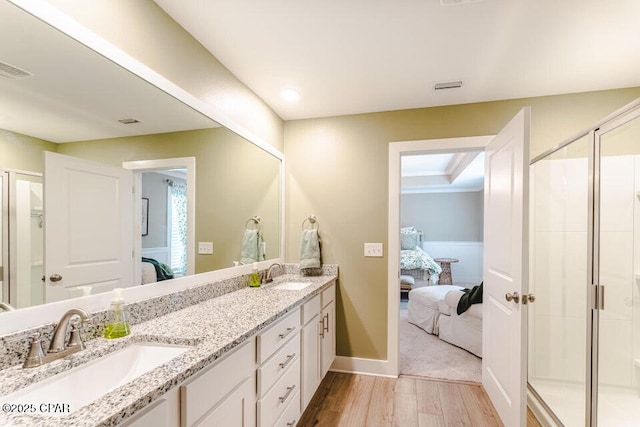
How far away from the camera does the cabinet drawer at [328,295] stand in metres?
2.48

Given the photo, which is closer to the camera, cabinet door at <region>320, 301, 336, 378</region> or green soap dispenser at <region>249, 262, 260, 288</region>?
green soap dispenser at <region>249, 262, 260, 288</region>

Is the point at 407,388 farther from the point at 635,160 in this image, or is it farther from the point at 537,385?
the point at 635,160

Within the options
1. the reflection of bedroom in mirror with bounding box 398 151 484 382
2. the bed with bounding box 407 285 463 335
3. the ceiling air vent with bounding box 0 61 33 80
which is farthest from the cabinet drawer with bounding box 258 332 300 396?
the bed with bounding box 407 285 463 335

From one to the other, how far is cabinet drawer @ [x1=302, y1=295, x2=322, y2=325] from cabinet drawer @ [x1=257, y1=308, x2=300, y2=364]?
10 cm

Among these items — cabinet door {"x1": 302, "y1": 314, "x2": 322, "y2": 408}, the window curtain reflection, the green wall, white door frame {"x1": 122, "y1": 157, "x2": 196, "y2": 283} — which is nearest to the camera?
white door frame {"x1": 122, "y1": 157, "x2": 196, "y2": 283}

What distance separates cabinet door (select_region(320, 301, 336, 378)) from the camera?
→ 2422 mm

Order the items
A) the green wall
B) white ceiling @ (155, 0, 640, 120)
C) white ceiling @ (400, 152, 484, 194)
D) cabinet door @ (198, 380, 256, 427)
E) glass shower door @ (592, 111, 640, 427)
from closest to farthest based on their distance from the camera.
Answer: cabinet door @ (198, 380, 256, 427) → white ceiling @ (155, 0, 640, 120) → glass shower door @ (592, 111, 640, 427) → the green wall → white ceiling @ (400, 152, 484, 194)

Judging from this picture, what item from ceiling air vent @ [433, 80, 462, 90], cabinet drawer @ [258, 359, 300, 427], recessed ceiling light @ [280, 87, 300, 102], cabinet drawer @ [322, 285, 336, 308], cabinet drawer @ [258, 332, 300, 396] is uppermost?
ceiling air vent @ [433, 80, 462, 90]

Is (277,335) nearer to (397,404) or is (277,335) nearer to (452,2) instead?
(397,404)

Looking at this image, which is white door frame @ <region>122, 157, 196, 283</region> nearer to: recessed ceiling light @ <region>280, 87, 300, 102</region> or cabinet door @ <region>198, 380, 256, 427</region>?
cabinet door @ <region>198, 380, 256, 427</region>

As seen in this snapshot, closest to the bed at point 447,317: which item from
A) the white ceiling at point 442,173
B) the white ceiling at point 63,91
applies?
the white ceiling at point 442,173

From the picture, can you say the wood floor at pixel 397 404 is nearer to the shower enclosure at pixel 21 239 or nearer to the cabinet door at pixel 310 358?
the cabinet door at pixel 310 358

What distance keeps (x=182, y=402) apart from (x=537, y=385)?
8.18ft

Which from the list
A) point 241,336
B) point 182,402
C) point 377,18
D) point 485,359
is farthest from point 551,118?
point 182,402
